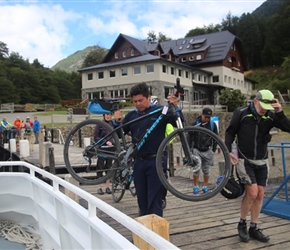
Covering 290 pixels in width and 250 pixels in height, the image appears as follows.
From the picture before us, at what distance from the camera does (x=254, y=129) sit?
3812 millimetres

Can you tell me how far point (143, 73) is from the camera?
38719 mm

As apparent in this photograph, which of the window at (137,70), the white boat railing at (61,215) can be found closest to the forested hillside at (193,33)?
the window at (137,70)

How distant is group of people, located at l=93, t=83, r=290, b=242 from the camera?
3596mm

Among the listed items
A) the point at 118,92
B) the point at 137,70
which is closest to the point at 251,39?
the point at 137,70

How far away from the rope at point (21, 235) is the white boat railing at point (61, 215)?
0.13m

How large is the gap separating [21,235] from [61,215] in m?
1.49

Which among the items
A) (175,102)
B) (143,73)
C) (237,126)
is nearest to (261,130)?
(237,126)

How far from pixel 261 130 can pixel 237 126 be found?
29cm

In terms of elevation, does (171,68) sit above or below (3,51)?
below

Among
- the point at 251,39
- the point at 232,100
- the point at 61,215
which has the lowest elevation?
the point at 61,215

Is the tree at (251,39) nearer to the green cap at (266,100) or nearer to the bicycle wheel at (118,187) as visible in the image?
the bicycle wheel at (118,187)

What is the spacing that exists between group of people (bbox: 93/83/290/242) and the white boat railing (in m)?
0.90

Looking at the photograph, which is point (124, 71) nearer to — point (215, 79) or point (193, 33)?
point (215, 79)

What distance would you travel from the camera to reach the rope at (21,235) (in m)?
4.35
